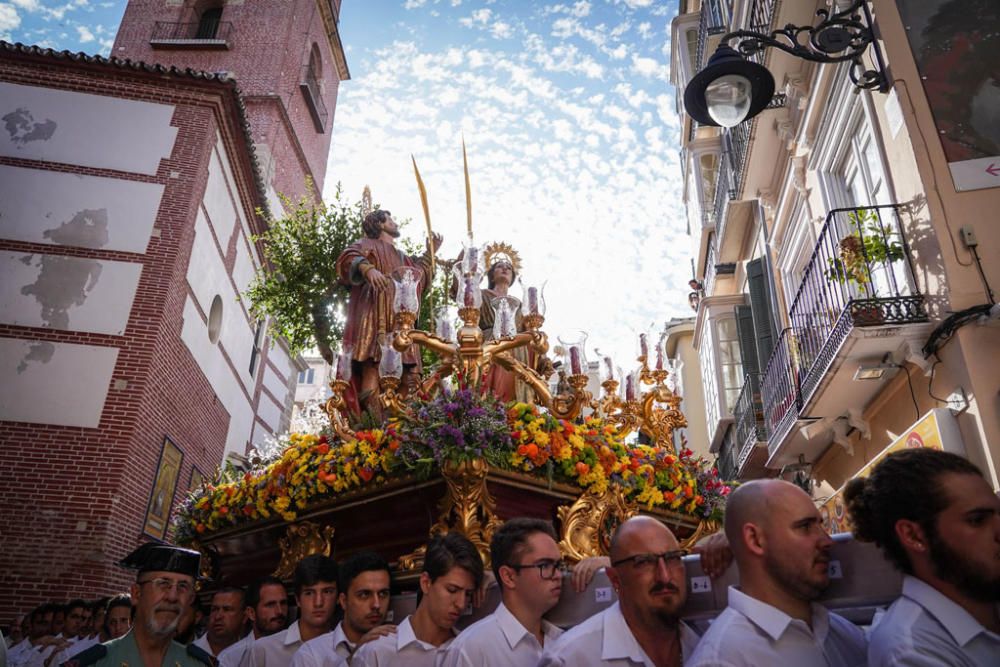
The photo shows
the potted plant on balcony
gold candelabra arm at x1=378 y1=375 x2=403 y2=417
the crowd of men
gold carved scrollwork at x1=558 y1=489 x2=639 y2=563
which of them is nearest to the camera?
the crowd of men

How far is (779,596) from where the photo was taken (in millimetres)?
2439

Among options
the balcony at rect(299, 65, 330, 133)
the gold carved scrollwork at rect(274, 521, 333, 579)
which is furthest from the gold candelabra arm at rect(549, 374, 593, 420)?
the balcony at rect(299, 65, 330, 133)

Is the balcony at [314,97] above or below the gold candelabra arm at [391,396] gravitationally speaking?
above

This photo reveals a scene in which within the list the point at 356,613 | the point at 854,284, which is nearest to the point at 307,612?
the point at 356,613

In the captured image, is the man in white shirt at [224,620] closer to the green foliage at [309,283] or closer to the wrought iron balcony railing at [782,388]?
the wrought iron balcony railing at [782,388]

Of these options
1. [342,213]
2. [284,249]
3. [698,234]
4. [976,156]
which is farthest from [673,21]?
[976,156]

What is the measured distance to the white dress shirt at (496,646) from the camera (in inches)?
120

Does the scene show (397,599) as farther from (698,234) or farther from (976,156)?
(698,234)

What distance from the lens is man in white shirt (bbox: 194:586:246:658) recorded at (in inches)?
193

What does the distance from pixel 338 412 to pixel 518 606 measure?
3.16 metres

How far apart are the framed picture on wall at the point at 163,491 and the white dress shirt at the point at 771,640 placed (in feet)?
36.6

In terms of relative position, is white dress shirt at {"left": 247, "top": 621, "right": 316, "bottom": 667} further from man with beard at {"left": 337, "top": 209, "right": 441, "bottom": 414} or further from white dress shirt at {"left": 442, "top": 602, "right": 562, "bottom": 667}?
man with beard at {"left": 337, "top": 209, "right": 441, "bottom": 414}

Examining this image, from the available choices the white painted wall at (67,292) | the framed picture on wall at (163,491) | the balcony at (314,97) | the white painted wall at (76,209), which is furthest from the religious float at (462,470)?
the balcony at (314,97)

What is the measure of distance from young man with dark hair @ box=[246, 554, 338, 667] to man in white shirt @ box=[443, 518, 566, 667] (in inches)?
50.1
